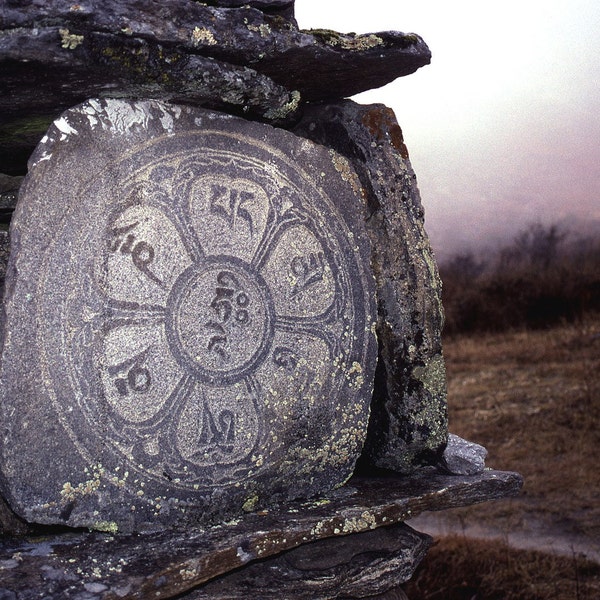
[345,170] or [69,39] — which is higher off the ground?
[69,39]

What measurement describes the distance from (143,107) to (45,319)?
817mm

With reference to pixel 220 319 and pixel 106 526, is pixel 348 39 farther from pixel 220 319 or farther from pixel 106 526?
pixel 106 526

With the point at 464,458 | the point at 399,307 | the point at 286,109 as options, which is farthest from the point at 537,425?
the point at 286,109

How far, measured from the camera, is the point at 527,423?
7.77 m

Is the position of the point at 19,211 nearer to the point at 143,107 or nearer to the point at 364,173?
the point at 143,107

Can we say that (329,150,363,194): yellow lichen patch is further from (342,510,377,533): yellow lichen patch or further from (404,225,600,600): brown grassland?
(404,225,600,600): brown grassland

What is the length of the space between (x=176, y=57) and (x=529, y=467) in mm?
5333

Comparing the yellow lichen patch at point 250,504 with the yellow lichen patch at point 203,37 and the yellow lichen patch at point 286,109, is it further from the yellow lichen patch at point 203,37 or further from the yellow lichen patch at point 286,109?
the yellow lichen patch at point 203,37

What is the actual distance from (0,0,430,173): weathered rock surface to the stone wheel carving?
0.88 ft

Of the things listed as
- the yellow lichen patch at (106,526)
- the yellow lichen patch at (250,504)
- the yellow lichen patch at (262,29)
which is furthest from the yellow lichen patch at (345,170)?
the yellow lichen patch at (106,526)

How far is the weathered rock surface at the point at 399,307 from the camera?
10.9 feet

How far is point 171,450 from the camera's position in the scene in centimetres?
279

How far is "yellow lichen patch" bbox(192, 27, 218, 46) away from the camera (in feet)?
8.74

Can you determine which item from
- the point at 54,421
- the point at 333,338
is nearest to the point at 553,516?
the point at 333,338
